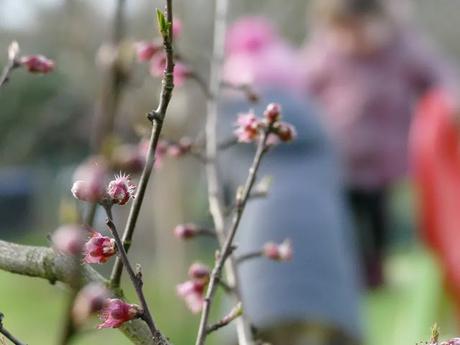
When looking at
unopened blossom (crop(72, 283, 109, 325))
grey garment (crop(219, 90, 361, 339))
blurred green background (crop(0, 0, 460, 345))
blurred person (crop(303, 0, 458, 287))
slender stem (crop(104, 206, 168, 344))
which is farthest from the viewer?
blurred person (crop(303, 0, 458, 287))

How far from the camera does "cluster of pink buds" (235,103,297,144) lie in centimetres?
91

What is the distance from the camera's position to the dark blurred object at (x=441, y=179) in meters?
5.75

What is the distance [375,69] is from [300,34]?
5.28m

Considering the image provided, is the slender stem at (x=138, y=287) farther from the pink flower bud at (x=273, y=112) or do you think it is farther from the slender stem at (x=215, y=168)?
the pink flower bud at (x=273, y=112)

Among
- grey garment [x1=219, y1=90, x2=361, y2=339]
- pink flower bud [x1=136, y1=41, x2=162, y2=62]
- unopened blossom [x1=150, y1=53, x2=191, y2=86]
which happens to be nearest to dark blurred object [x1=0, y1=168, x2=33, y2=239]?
grey garment [x1=219, y1=90, x2=361, y2=339]

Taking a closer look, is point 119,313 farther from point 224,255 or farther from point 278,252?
point 278,252

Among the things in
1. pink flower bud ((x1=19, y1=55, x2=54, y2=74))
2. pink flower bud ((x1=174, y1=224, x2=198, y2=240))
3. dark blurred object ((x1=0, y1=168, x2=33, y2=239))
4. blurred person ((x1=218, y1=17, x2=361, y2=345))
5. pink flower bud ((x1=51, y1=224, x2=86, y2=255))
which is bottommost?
pink flower bud ((x1=51, y1=224, x2=86, y2=255))

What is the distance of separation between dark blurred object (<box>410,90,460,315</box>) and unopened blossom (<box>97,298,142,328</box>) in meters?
5.01

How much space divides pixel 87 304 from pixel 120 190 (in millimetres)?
135

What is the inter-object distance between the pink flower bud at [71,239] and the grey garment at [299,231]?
8.13ft

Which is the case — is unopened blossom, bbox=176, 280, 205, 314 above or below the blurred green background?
below

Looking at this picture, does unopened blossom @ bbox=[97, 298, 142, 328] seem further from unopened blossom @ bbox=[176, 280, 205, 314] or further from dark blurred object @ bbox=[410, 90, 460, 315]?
dark blurred object @ bbox=[410, 90, 460, 315]

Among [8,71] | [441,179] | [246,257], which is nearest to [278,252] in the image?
[246,257]

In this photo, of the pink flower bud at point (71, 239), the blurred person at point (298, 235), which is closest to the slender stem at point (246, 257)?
the pink flower bud at point (71, 239)
